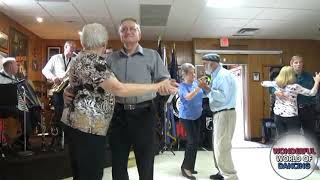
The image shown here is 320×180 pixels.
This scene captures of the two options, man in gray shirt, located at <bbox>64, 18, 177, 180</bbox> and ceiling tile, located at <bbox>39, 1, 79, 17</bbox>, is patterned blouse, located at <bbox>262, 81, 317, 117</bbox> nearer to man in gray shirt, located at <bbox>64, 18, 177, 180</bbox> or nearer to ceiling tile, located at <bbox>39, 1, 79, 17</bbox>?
man in gray shirt, located at <bbox>64, 18, 177, 180</bbox>

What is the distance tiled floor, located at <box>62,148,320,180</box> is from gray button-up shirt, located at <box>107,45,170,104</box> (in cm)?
208

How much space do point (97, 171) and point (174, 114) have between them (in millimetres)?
4833

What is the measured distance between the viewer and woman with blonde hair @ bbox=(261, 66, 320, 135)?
12.2 feet

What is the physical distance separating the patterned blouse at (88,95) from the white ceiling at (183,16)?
3816 millimetres

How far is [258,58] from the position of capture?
8.39 metres

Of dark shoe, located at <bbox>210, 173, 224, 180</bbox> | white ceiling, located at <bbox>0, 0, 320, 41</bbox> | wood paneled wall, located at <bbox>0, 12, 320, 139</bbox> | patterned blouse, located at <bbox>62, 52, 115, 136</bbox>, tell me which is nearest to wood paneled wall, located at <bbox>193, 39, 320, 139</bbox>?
wood paneled wall, located at <bbox>0, 12, 320, 139</bbox>

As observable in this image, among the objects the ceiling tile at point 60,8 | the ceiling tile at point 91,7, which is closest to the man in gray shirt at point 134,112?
the ceiling tile at point 91,7

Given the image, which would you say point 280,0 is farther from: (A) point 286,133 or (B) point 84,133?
(B) point 84,133

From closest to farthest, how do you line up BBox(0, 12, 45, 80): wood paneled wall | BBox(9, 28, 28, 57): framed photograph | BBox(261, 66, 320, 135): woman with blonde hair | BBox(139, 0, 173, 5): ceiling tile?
BBox(261, 66, 320, 135): woman with blonde hair < BBox(139, 0, 173, 5): ceiling tile < BBox(0, 12, 45, 80): wood paneled wall < BBox(9, 28, 28, 57): framed photograph

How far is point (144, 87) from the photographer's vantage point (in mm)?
1685

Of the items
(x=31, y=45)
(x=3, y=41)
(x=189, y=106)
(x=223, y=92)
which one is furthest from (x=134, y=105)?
(x=31, y=45)

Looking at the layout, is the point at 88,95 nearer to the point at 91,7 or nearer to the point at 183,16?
the point at 91,7

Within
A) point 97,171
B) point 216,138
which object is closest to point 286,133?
point 216,138

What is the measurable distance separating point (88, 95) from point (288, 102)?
284cm
